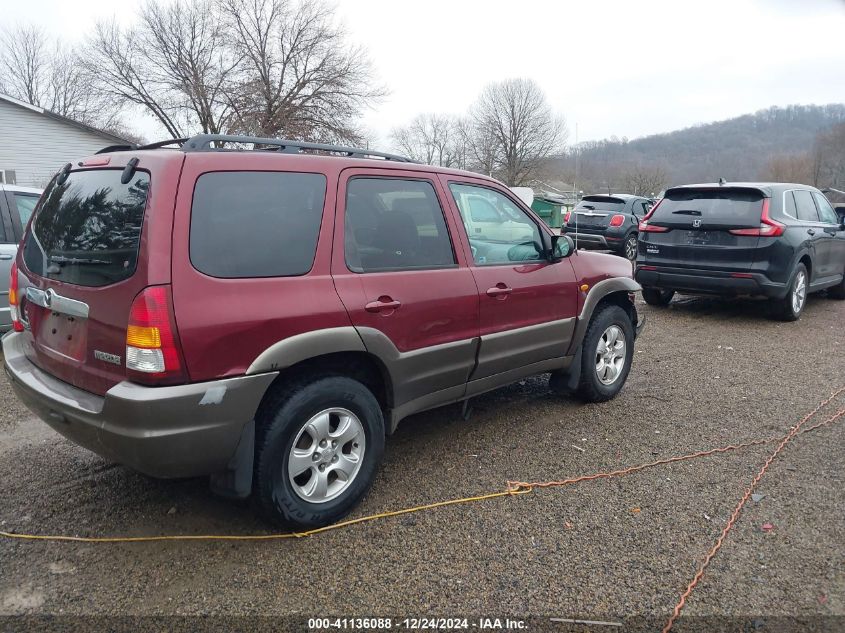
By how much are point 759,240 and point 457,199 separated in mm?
5227

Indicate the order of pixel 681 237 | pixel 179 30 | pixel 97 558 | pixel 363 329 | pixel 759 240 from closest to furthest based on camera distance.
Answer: pixel 97 558
pixel 363 329
pixel 759 240
pixel 681 237
pixel 179 30

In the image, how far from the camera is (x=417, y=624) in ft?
7.82

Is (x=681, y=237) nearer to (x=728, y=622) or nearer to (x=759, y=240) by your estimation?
(x=759, y=240)

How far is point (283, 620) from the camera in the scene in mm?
2385

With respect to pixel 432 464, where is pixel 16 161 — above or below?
above

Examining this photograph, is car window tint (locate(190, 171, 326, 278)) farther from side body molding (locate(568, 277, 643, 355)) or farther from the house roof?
the house roof

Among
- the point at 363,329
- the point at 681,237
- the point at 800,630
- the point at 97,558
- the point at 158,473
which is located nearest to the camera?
the point at 800,630

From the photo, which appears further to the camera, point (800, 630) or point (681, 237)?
point (681, 237)

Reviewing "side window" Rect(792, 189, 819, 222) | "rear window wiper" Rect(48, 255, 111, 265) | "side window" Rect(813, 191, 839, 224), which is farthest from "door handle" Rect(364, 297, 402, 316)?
"side window" Rect(813, 191, 839, 224)

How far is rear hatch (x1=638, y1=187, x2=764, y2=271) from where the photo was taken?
742 cm

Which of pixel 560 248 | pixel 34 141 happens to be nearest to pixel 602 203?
pixel 560 248

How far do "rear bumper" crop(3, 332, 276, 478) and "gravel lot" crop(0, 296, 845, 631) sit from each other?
52 centimetres

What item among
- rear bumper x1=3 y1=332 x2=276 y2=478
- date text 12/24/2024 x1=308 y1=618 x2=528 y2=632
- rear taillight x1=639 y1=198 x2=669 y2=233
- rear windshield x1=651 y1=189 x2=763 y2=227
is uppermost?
rear windshield x1=651 y1=189 x2=763 y2=227

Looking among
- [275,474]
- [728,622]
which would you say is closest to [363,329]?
[275,474]
